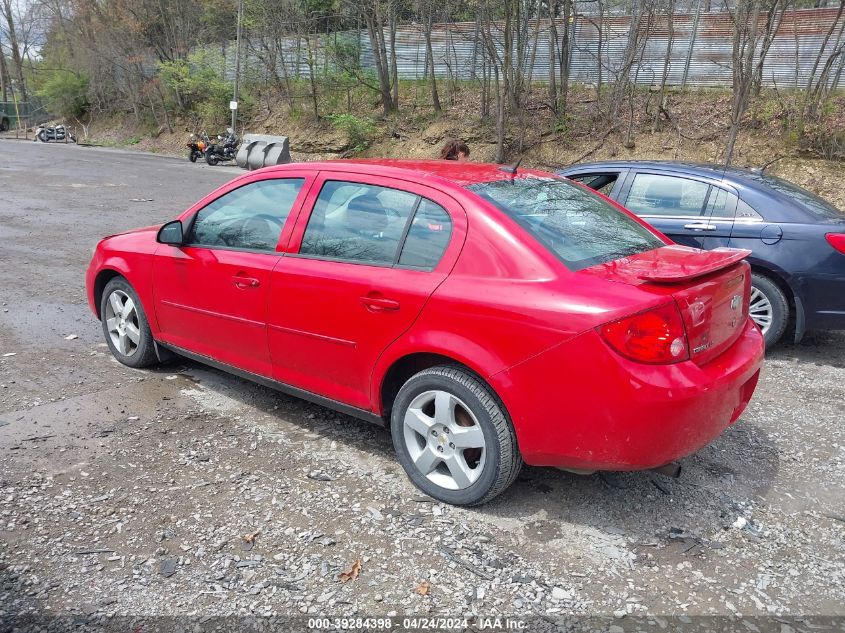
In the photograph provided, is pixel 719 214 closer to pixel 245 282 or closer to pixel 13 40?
pixel 245 282

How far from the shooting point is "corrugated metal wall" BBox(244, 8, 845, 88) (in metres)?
18.7

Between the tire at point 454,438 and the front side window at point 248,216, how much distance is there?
1.38m

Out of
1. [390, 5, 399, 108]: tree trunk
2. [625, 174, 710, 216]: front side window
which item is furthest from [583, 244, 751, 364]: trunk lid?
[390, 5, 399, 108]: tree trunk

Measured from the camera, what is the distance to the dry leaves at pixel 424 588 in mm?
2724

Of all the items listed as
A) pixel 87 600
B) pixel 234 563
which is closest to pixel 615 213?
pixel 234 563

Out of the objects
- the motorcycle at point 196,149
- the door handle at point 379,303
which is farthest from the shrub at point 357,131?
the door handle at point 379,303

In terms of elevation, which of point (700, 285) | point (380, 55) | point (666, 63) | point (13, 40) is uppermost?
point (13, 40)

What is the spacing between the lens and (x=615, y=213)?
3992mm

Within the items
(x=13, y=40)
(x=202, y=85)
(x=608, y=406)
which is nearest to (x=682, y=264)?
(x=608, y=406)

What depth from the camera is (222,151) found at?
29.2 m

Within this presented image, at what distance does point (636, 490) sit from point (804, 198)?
3.85 m

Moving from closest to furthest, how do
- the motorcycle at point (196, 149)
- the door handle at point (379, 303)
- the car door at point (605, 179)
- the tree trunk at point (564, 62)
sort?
the door handle at point (379, 303) < the car door at point (605, 179) < the tree trunk at point (564, 62) < the motorcycle at point (196, 149)

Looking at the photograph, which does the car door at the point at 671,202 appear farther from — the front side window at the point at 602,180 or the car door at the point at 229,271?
the car door at the point at 229,271

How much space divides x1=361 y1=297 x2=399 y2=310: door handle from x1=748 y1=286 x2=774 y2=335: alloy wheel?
12.1 feet
